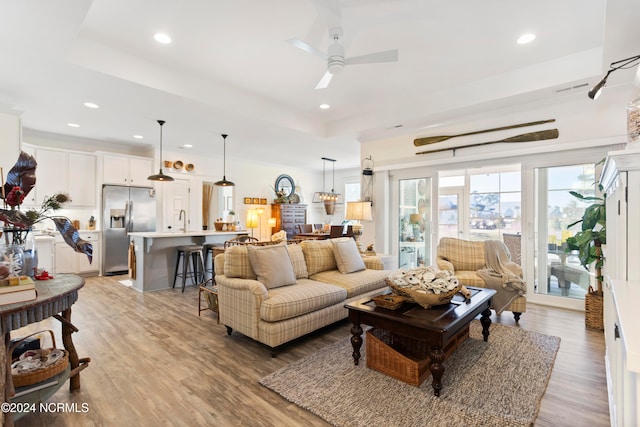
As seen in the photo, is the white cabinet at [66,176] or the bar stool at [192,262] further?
the white cabinet at [66,176]

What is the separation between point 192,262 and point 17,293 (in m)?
4.09

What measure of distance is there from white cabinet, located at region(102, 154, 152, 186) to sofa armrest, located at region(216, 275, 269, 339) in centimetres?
465

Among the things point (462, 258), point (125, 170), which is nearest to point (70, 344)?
point (462, 258)

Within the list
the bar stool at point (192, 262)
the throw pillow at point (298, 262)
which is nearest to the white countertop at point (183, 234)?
the bar stool at point (192, 262)

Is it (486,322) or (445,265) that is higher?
(445,265)

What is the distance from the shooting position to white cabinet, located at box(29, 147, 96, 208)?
559 cm

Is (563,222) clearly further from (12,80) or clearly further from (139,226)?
(139,226)

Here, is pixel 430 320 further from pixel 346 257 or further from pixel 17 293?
pixel 17 293

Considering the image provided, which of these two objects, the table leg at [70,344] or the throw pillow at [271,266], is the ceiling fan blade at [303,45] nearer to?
the throw pillow at [271,266]

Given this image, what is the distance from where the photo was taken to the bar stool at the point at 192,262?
506 cm

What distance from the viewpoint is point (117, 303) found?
4.21 meters

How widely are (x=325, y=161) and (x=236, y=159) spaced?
2.33 meters

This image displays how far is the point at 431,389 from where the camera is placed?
84.4 inches

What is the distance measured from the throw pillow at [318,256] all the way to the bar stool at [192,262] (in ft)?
7.36
